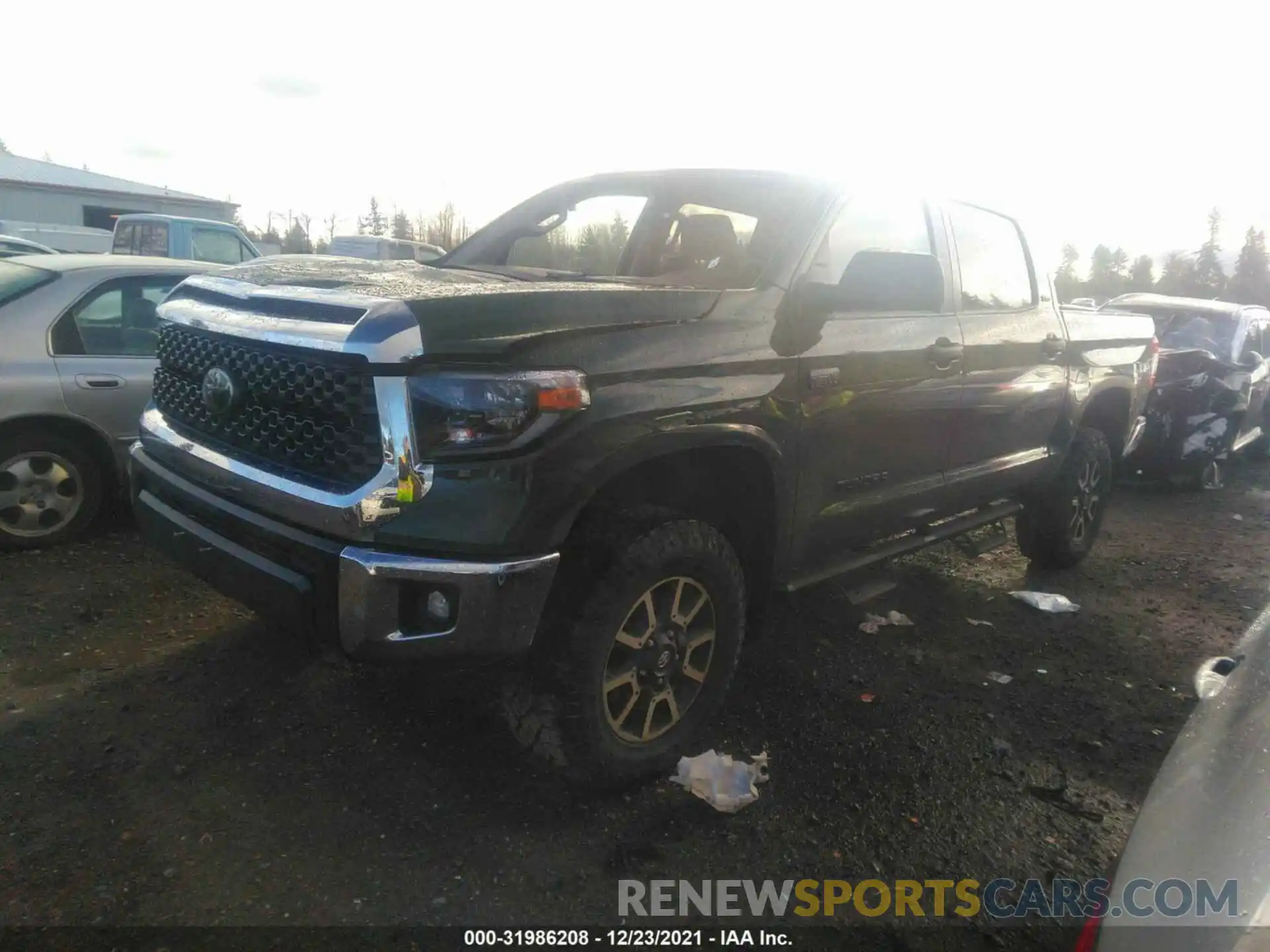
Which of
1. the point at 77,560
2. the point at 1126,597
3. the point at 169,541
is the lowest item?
the point at 1126,597

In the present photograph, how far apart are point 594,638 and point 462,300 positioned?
99cm

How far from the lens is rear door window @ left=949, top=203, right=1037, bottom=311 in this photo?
3.95 metres

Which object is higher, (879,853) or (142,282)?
(142,282)

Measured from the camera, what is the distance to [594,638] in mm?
2488

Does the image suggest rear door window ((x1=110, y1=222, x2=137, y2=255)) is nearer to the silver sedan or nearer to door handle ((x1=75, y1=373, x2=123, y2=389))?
the silver sedan

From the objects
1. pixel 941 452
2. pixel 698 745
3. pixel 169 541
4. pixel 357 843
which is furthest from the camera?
pixel 941 452

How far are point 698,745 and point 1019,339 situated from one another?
2.47m

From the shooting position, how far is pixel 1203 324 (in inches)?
346

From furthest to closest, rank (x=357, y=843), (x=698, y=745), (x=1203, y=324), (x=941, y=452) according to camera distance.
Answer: (x=1203, y=324) < (x=941, y=452) < (x=698, y=745) < (x=357, y=843)

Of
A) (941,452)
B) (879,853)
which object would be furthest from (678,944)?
(941,452)

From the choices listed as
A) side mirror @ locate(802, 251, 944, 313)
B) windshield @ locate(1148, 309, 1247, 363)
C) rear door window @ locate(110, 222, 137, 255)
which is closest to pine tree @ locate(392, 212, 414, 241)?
rear door window @ locate(110, 222, 137, 255)

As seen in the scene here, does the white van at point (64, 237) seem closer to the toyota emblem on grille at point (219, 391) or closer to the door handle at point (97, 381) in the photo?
the door handle at point (97, 381)

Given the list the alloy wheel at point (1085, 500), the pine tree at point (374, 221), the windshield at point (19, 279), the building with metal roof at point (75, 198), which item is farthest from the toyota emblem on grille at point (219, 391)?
the pine tree at point (374, 221)

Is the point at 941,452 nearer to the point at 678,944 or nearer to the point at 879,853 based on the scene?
the point at 879,853
